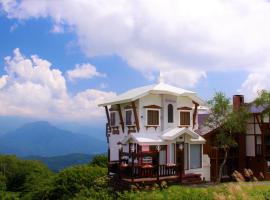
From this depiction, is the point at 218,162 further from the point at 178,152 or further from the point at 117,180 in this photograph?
the point at 117,180

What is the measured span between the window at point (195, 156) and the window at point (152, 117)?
10.9 feet

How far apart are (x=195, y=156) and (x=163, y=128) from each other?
3.36 meters

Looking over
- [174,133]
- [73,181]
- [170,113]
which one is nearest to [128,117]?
[170,113]

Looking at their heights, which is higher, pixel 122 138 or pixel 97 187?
pixel 122 138

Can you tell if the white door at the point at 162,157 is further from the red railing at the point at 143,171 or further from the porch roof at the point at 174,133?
the red railing at the point at 143,171

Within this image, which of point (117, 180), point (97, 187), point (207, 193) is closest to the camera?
point (207, 193)

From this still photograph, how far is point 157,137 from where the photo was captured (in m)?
31.1

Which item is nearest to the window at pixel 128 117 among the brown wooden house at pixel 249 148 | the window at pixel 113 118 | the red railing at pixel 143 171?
the window at pixel 113 118

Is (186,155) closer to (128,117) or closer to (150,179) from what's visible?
(128,117)

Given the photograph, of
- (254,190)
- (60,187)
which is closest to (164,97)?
(60,187)

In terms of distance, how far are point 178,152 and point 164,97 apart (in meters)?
4.15

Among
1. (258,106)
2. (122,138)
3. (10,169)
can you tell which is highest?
(258,106)

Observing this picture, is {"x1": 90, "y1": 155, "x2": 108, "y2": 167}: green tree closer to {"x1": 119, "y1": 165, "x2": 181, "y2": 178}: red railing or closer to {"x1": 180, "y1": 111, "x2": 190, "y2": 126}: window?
{"x1": 180, "y1": 111, "x2": 190, "y2": 126}: window

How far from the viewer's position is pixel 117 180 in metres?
25.8
